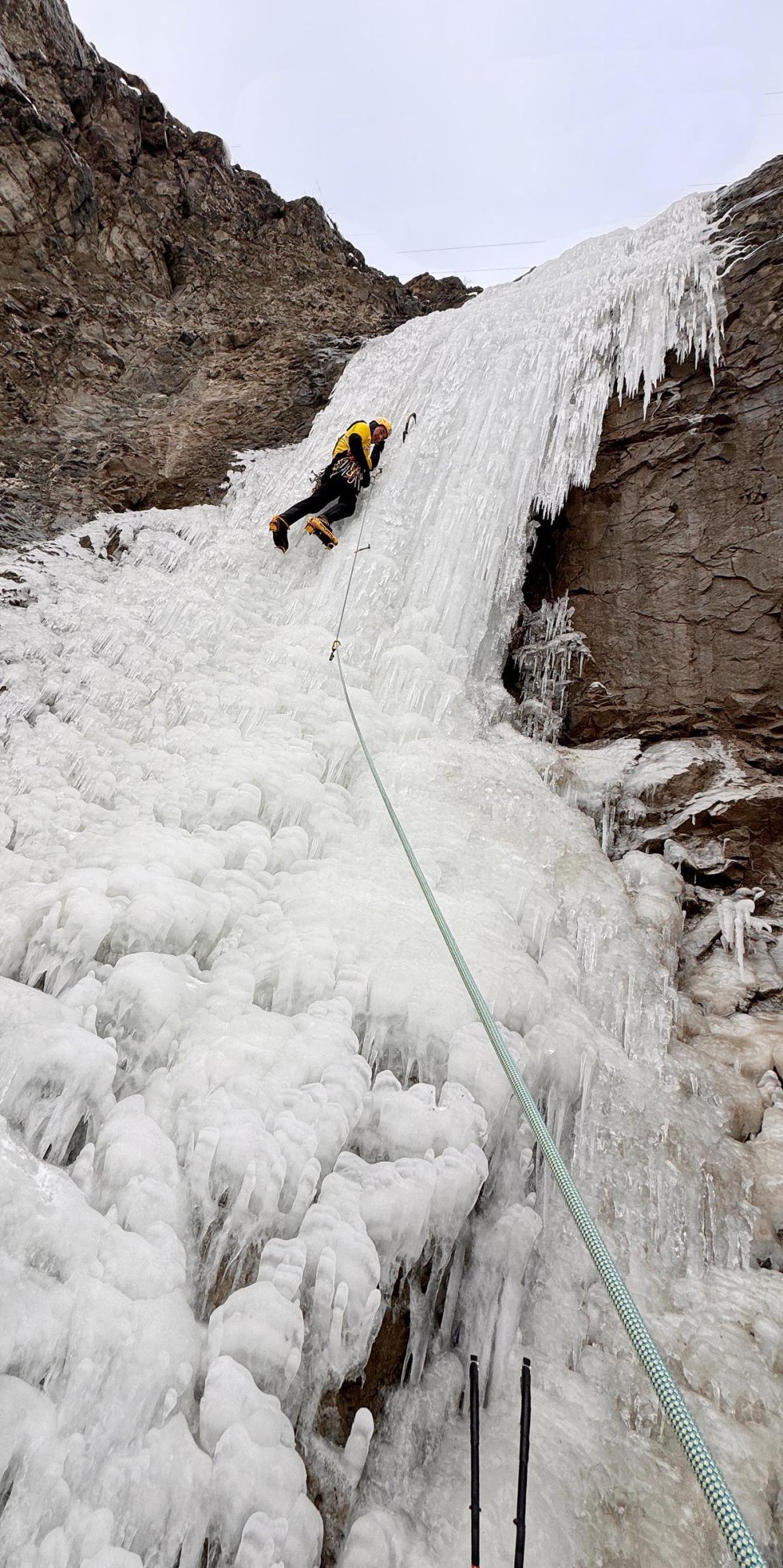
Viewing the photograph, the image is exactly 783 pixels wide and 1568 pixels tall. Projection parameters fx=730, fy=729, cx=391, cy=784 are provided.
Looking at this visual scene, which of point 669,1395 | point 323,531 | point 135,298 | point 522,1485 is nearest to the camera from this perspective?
point 669,1395

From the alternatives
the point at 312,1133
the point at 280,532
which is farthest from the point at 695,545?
the point at 312,1133

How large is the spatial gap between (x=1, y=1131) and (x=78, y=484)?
17.8ft

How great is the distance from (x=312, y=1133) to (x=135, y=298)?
31.0 ft

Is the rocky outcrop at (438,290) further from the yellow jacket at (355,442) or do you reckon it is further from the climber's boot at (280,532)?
the climber's boot at (280,532)

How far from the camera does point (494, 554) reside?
5203 millimetres

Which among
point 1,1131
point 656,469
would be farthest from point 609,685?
point 1,1131

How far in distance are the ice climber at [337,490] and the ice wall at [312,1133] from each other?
3.78 ft

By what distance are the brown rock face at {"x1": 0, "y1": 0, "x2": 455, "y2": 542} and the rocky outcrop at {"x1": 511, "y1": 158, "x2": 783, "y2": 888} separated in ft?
10.1

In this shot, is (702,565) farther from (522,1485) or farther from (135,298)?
(135,298)

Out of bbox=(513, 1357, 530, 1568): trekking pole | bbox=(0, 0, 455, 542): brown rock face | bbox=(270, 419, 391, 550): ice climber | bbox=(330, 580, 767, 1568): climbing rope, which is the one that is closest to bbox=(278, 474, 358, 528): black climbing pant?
bbox=(270, 419, 391, 550): ice climber

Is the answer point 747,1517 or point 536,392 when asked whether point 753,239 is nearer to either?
point 536,392

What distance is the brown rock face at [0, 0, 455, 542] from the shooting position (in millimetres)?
6223

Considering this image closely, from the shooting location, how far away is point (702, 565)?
486 cm

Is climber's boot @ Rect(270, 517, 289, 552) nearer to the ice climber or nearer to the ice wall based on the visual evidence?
the ice climber
